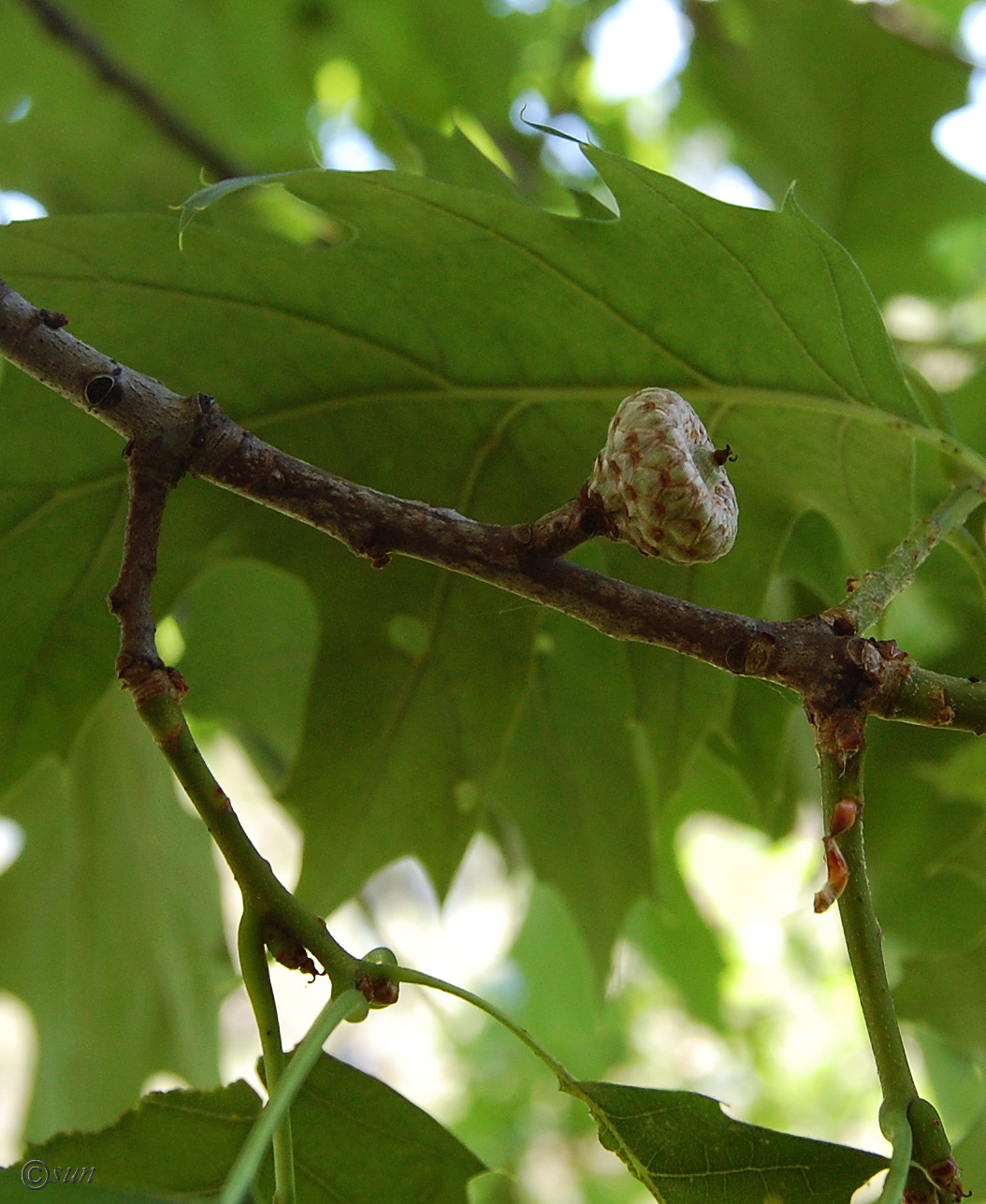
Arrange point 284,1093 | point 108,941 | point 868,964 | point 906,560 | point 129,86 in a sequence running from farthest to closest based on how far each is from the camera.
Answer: point 129,86 → point 108,941 → point 906,560 → point 868,964 → point 284,1093

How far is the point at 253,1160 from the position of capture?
1.99 ft

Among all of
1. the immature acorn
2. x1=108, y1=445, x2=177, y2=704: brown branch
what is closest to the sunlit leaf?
x1=108, y1=445, x2=177, y2=704: brown branch

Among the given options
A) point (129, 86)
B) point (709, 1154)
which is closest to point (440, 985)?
point (709, 1154)

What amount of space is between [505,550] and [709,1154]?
424mm

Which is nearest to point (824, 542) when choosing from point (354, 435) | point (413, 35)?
point (354, 435)

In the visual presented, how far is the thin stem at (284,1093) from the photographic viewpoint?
0.60 meters

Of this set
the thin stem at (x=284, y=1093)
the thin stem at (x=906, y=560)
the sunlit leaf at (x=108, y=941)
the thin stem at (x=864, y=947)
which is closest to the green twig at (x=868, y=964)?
the thin stem at (x=864, y=947)

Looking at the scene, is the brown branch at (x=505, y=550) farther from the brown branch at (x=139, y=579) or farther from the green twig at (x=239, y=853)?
the green twig at (x=239, y=853)

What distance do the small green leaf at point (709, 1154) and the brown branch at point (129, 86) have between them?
1615 millimetres

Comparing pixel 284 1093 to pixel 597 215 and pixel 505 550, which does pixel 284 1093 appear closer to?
pixel 505 550

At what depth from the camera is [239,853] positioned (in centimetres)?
73

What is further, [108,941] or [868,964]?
[108,941]

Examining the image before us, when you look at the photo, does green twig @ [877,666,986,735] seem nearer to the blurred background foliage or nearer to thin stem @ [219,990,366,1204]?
the blurred background foliage

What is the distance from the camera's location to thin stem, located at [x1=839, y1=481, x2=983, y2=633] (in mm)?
836
